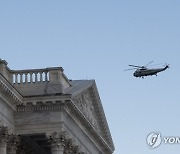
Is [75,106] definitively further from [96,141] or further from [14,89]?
[96,141]

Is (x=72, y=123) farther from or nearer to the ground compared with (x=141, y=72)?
nearer to the ground

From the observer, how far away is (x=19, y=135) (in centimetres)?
5866

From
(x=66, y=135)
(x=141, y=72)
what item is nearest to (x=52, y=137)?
(x=66, y=135)

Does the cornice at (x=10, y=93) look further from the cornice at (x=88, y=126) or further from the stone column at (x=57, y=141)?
the cornice at (x=88, y=126)

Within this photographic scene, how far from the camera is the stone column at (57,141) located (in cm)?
5819

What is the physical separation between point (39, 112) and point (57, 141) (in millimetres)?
2539

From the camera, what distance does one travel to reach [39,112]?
2307 inches

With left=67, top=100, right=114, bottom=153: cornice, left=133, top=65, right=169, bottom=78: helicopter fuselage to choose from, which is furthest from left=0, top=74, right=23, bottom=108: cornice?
left=133, top=65, right=169, bottom=78: helicopter fuselage

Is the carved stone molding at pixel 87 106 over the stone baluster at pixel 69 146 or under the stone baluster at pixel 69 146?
over

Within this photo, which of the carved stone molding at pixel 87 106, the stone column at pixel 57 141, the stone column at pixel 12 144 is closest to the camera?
the stone column at pixel 12 144

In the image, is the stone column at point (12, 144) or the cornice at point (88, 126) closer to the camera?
the stone column at point (12, 144)

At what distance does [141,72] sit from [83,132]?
7307 millimetres

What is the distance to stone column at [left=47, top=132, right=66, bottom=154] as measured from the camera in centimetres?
5819

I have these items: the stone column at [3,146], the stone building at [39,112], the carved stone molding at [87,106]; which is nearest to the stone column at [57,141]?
the stone building at [39,112]
